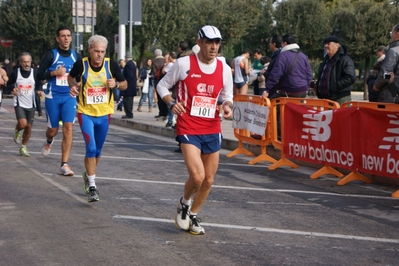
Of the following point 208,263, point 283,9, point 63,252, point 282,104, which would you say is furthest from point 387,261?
point 283,9

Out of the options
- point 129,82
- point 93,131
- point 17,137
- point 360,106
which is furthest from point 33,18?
point 93,131

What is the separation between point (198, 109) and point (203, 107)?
0.17ft

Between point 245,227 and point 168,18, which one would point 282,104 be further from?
point 168,18

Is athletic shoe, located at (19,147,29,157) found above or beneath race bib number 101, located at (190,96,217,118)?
beneath

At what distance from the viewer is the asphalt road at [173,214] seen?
628 cm

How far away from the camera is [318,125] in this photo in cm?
1137

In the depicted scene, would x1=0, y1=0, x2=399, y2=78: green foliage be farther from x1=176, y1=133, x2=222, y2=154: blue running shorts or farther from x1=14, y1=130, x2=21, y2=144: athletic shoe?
x1=176, y1=133, x2=222, y2=154: blue running shorts

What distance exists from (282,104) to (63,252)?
6.74m

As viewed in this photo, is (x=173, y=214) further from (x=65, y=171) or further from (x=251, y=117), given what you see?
(x=251, y=117)

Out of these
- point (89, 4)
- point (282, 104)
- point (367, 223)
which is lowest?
point (367, 223)

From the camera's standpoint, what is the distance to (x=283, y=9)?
51.7 meters

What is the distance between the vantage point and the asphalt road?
6277 millimetres

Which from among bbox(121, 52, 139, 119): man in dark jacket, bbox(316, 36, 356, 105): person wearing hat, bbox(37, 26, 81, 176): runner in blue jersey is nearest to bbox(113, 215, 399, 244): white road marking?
bbox(37, 26, 81, 176): runner in blue jersey

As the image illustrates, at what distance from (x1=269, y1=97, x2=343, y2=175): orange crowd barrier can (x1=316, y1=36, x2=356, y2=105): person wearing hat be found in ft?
2.07
